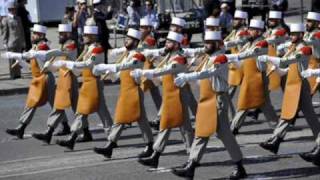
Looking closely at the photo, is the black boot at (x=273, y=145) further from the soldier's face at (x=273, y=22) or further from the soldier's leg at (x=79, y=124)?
the soldier's face at (x=273, y=22)

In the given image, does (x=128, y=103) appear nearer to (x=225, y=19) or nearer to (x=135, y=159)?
(x=135, y=159)

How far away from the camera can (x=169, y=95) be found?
39.1 ft

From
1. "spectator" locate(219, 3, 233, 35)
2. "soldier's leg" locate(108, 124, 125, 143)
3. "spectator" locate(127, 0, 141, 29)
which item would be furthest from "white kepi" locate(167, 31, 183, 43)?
"spectator" locate(127, 0, 141, 29)

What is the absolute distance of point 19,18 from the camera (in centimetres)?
2152

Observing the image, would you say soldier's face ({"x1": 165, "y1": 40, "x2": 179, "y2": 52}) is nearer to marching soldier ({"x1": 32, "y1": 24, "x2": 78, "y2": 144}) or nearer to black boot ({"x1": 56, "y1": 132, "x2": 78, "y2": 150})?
black boot ({"x1": 56, "y1": 132, "x2": 78, "y2": 150})

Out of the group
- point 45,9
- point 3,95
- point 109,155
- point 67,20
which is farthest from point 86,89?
point 45,9

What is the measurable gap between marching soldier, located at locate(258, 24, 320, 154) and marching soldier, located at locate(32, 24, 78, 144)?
3203 mm

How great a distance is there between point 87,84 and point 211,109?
2923 mm

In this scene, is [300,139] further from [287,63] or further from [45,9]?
[45,9]

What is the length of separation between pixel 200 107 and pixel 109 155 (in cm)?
178

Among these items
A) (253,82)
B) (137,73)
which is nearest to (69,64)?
(137,73)

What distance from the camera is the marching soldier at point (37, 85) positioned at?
14188 mm

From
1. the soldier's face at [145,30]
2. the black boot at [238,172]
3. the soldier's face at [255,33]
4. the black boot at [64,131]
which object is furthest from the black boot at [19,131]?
the black boot at [238,172]

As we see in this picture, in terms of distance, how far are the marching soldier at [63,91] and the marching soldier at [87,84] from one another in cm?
49
